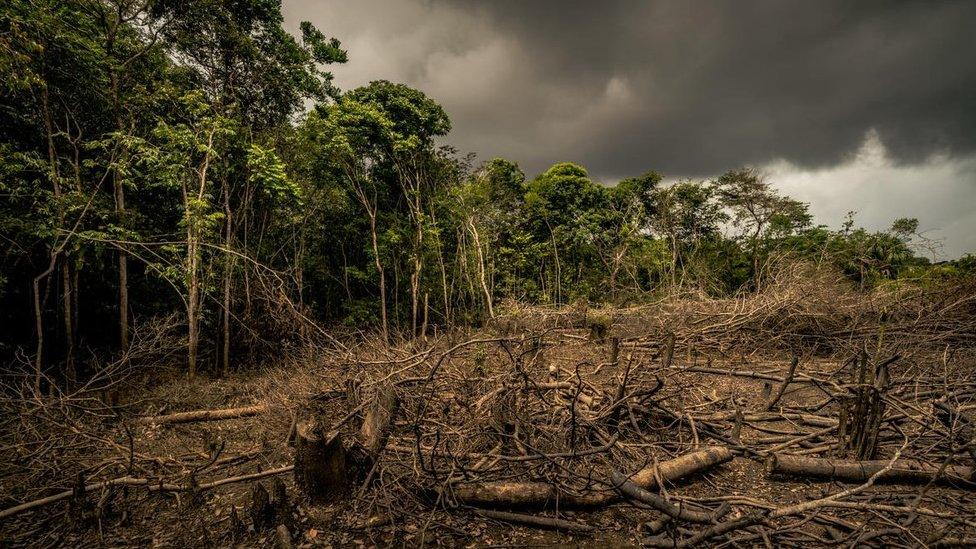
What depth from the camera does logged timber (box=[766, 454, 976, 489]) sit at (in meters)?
3.73

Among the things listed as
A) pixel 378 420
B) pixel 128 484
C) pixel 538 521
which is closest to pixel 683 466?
pixel 538 521

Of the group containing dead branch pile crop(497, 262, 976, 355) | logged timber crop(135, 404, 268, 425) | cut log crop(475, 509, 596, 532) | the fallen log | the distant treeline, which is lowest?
logged timber crop(135, 404, 268, 425)

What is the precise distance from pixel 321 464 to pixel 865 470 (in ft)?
18.2

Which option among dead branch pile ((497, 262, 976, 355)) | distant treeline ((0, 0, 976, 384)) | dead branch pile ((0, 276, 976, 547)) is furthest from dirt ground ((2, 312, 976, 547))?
dead branch pile ((497, 262, 976, 355))

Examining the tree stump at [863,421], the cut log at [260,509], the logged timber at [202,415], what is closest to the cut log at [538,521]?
the cut log at [260,509]

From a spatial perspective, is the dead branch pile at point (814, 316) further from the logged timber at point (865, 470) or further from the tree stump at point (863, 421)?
the logged timber at point (865, 470)

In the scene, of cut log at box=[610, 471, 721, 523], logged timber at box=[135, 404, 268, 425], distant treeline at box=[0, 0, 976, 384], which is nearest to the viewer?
cut log at box=[610, 471, 721, 523]

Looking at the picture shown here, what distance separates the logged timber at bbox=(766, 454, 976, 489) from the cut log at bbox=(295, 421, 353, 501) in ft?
15.1

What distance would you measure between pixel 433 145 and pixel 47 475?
15671 millimetres

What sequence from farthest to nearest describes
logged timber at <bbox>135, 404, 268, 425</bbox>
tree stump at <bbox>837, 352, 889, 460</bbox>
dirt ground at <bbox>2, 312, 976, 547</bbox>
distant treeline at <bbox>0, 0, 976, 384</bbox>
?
distant treeline at <bbox>0, 0, 976, 384</bbox>
logged timber at <bbox>135, 404, 268, 425</bbox>
tree stump at <bbox>837, 352, 889, 460</bbox>
dirt ground at <bbox>2, 312, 976, 547</bbox>

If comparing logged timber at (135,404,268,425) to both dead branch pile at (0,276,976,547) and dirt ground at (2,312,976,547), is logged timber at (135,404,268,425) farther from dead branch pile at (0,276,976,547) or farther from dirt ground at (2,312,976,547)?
dirt ground at (2,312,976,547)

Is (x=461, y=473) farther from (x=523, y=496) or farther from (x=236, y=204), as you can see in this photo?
(x=236, y=204)

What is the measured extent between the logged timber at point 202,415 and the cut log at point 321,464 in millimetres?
3771

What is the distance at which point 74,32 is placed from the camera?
805cm
